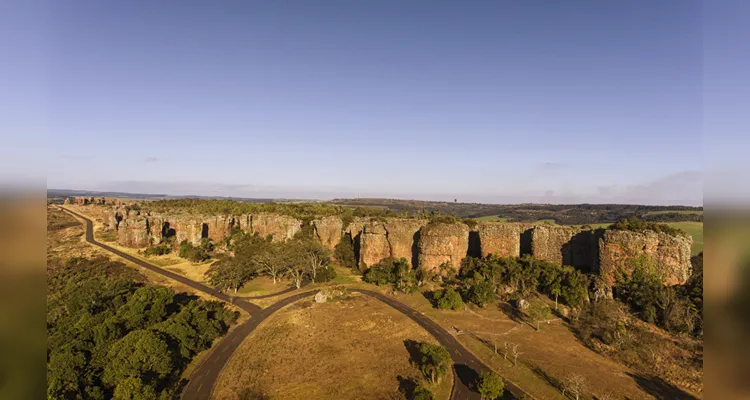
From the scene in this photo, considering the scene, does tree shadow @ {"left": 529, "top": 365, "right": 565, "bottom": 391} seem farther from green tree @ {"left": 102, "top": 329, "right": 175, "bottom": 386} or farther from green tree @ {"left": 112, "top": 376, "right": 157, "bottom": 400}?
green tree @ {"left": 102, "top": 329, "right": 175, "bottom": 386}

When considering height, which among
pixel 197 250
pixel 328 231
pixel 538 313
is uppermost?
pixel 328 231

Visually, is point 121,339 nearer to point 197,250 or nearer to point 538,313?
point 197,250

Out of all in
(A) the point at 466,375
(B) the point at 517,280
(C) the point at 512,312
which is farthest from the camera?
(B) the point at 517,280

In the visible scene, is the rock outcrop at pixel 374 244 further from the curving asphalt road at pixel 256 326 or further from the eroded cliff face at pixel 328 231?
the curving asphalt road at pixel 256 326

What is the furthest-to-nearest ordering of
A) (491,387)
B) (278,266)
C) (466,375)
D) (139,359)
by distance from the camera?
(278,266)
(466,375)
(139,359)
(491,387)

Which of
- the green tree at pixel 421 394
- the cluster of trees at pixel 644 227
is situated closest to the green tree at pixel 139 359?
the green tree at pixel 421 394

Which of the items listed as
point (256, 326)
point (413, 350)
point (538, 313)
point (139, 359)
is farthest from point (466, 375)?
point (139, 359)

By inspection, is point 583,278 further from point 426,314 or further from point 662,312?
point 426,314
